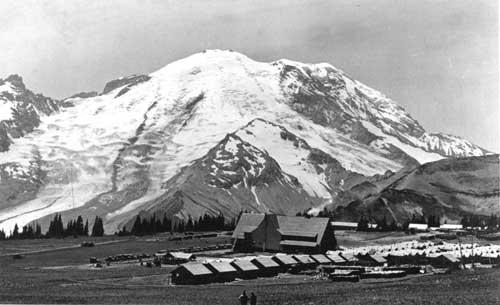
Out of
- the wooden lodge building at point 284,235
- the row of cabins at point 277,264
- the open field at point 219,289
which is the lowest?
the open field at point 219,289

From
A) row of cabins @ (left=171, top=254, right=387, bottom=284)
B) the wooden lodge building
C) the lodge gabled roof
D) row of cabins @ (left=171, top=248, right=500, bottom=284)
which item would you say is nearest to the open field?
row of cabins @ (left=171, top=254, right=387, bottom=284)

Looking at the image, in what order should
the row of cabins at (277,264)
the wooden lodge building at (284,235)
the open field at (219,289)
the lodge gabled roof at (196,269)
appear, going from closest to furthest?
1. the open field at (219,289)
2. the lodge gabled roof at (196,269)
3. the row of cabins at (277,264)
4. the wooden lodge building at (284,235)

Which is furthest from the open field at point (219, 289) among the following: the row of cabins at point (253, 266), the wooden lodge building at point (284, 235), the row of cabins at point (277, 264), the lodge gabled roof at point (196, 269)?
the wooden lodge building at point (284, 235)

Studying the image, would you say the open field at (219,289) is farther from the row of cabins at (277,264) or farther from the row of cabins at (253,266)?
the row of cabins at (277,264)

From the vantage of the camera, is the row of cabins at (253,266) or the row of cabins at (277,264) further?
the row of cabins at (277,264)

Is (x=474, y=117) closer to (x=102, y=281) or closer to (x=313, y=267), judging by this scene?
(x=313, y=267)

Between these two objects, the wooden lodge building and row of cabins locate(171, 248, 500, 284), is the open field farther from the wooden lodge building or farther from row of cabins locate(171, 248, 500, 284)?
the wooden lodge building

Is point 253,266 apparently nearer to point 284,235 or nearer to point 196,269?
point 196,269
